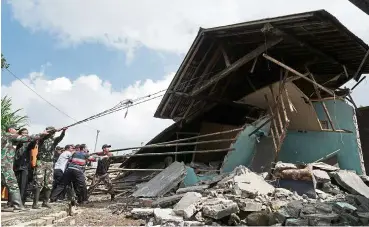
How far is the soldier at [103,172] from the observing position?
31.1 feet

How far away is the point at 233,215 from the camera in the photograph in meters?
5.75

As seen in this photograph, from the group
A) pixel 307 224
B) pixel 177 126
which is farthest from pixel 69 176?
pixel 307 224

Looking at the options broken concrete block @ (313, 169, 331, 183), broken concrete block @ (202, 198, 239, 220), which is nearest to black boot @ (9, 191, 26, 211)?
broken concrete block @ (202, 198, 239, 220)

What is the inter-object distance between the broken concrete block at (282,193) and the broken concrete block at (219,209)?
1.14 m

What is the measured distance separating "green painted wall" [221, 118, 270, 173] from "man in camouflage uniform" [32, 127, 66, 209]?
4.22m

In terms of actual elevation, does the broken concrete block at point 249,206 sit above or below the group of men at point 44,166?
below

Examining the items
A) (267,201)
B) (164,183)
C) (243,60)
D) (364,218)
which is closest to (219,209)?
(267,201)

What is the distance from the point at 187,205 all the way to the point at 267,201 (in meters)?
1.46

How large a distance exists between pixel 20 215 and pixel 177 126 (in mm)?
6620

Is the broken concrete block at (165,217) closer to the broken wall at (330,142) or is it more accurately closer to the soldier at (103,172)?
the soldier at (103,172)

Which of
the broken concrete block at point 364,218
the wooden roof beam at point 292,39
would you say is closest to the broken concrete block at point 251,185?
the broken concrete block at point 364,218

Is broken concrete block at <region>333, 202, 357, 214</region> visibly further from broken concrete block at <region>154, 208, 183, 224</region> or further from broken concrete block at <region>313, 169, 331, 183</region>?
broken concrete block at <region>154, 208, 183, 224</region>

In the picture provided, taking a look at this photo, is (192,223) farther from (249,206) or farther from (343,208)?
(343,208)

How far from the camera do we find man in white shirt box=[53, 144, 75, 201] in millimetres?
8562
